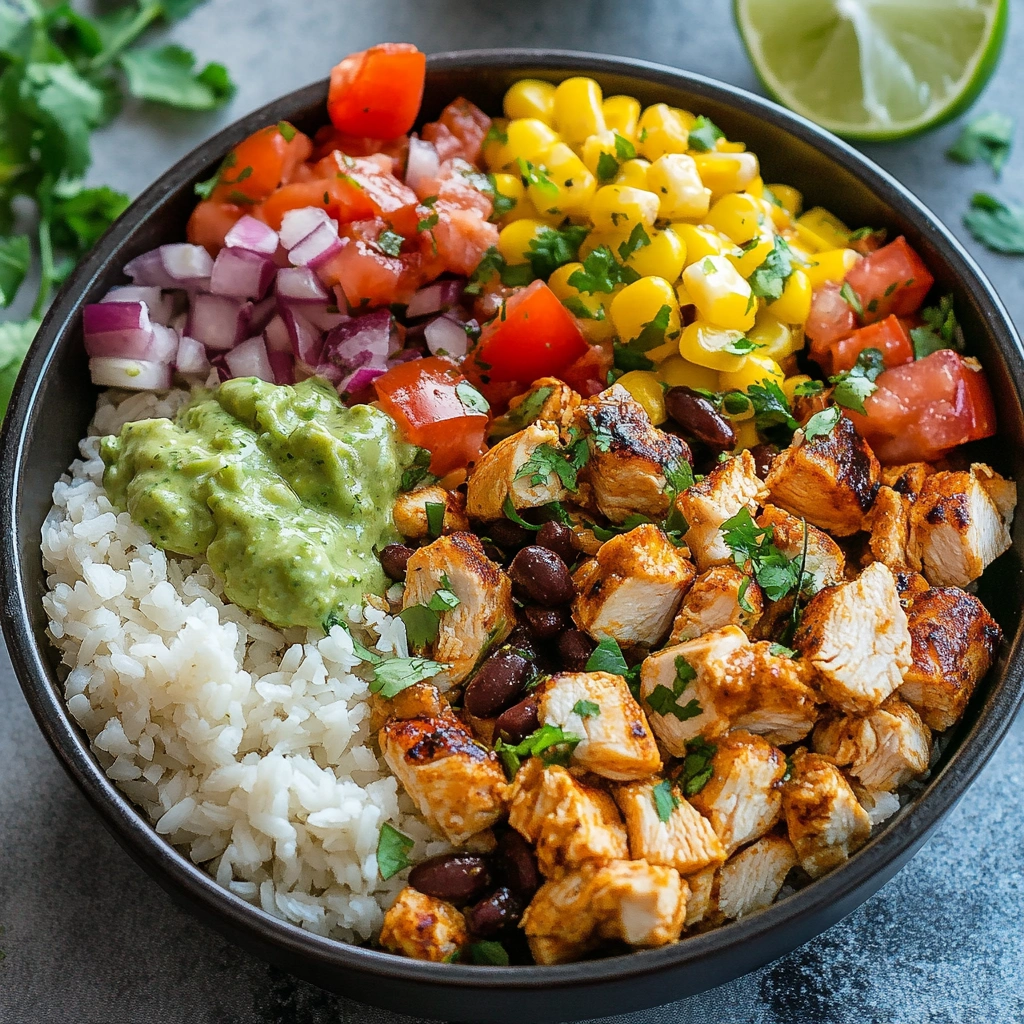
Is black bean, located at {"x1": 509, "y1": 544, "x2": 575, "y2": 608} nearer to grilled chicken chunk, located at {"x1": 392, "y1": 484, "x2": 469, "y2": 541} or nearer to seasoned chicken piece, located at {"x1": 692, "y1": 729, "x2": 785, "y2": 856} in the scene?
grilled chicken chunk, located at {"x1": 392, "y1": 484, "x2": 469, "y2": 541}

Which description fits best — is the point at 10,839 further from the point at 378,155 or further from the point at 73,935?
the point at 378,155

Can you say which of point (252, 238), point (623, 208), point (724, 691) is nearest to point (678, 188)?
point (623, 208)

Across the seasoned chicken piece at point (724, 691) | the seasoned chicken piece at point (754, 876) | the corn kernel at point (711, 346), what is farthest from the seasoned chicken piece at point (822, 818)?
the corn kernel at point (711, 346)

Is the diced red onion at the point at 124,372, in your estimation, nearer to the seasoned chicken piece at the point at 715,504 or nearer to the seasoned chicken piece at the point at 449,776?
the seasoned chicken piece at the point at 449,776

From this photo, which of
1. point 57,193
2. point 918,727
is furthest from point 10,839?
point 918,727

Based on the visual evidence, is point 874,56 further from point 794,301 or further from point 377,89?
point 377,89

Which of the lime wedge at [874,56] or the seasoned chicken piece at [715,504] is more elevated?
the lime wedge at [874,56]

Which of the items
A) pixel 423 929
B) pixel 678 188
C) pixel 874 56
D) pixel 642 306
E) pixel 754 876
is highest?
pixel 874 56
